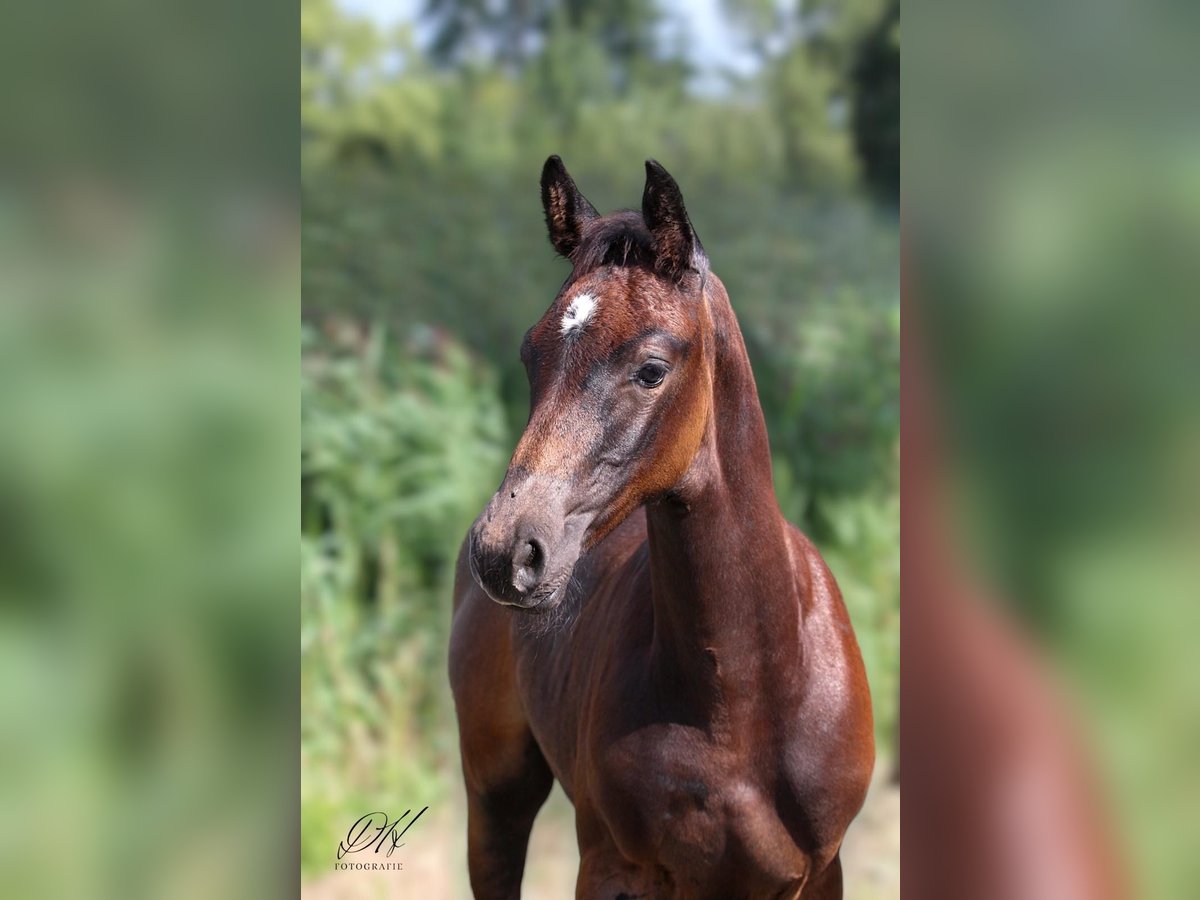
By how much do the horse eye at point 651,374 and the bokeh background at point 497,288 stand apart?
5.68ft

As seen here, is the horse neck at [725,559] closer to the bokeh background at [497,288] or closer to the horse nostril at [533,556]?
the horse nostril at [533,556]

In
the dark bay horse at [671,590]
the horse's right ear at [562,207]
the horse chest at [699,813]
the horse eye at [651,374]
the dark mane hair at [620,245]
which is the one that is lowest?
the horse chest at [699,813]

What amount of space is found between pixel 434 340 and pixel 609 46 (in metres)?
1.04

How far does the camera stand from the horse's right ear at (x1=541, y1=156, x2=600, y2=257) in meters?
2.17

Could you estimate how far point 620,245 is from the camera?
6.68 ft
